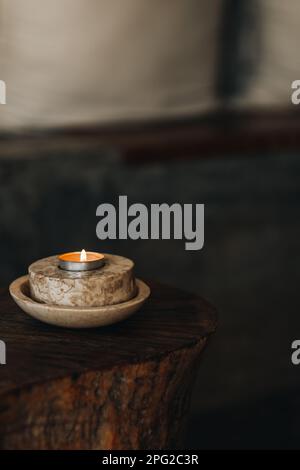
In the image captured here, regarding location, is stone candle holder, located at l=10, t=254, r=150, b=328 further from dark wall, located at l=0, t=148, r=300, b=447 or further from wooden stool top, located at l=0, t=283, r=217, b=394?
dark wall, located at l=0, t=148, r=300, b=447

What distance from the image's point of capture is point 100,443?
1233 millimetres

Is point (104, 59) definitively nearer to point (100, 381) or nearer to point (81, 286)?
point (81, 286)

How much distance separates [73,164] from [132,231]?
0.30 meters

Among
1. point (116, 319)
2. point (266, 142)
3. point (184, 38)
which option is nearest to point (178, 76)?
point (184, 38)

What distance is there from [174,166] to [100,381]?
4.59 feet

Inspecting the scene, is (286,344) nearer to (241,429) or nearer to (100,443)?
(241,429)

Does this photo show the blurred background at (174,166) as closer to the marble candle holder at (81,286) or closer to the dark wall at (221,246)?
the dark wall at (221,246)

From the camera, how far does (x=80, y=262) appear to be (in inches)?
49.8

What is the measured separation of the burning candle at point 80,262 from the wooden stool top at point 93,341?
0.11 metres

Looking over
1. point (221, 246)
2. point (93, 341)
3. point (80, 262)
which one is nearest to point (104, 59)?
point (221, 246)

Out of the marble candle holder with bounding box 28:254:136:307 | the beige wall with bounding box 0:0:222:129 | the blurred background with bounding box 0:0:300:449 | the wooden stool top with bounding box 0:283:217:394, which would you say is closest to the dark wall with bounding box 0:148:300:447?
the blurred background with bounding box 0:0:300:449

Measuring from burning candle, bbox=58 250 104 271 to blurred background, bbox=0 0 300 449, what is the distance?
3.10ft

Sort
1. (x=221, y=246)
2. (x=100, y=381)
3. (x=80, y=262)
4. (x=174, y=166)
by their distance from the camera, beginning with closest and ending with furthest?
(x=100, y=381) → (x=80, y=262) → (x=174, y=166) → (x=221, y=246)

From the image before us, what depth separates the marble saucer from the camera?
1.21 m
